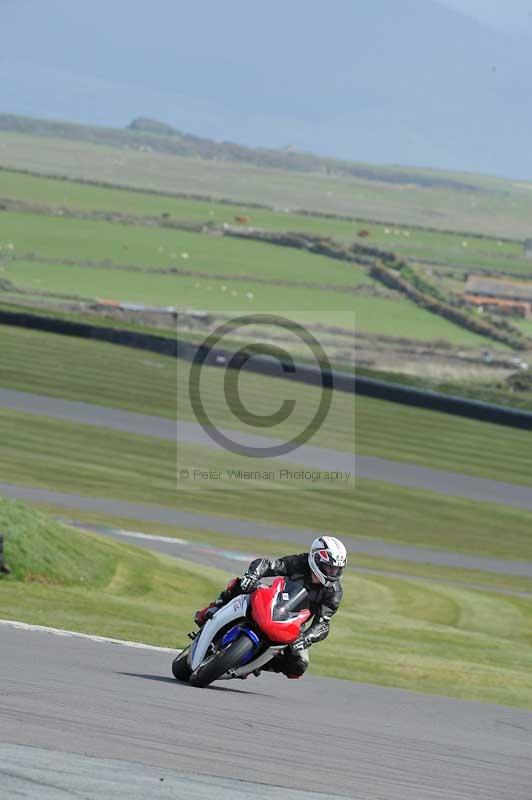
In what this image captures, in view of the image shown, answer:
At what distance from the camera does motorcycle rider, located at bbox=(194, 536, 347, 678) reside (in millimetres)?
11781

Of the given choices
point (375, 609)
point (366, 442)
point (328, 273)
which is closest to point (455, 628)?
point (375, 609)

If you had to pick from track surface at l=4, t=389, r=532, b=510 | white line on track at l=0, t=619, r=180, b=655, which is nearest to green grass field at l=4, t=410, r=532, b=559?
track surface at l=4, t=389, r=532, b=510

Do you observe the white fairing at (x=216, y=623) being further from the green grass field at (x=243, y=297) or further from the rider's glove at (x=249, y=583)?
the green grass field at (x=243, y=297)

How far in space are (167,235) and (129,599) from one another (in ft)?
339

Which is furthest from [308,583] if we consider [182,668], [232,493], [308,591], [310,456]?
[310,456]

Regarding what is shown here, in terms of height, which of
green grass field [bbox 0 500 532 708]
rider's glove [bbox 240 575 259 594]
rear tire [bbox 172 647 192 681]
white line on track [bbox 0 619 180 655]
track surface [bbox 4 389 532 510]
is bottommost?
track surface [bbox 4 389 532 510]

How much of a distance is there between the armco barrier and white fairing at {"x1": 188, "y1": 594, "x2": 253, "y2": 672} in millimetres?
42134

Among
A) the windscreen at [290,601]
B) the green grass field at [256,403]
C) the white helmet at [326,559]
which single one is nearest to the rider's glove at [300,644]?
the windscreen at [290,601]

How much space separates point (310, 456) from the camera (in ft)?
148

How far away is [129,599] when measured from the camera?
70.1ft

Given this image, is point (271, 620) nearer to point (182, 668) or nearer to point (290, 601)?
point (290, 601)

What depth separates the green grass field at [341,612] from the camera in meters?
17.0

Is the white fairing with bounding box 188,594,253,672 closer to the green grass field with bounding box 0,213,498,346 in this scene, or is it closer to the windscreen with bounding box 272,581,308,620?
the windscreen with bounding box 272,581,308,620

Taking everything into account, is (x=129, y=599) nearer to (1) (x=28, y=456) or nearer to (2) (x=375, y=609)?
(2) (x=375, y=609)
